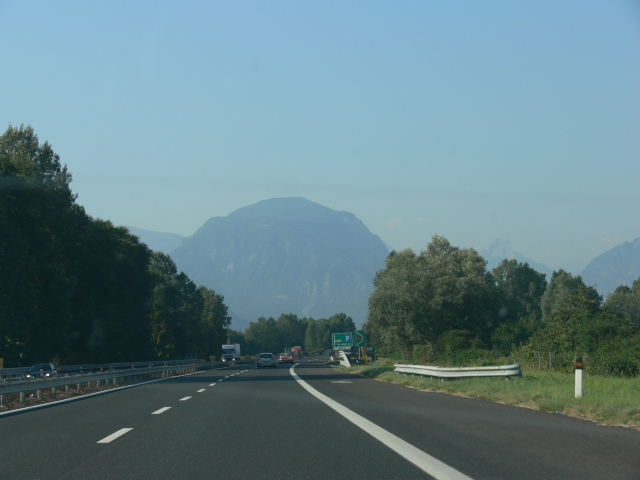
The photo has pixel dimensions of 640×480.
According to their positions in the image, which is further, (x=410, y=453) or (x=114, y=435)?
(x=114, y=435)

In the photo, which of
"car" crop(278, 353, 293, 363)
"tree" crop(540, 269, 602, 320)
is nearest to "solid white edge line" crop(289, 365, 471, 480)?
"car" crop(278, 353, 293, 363)

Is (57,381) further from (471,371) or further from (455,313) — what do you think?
(455,313)

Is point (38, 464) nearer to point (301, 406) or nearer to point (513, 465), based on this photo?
point (513, 465)

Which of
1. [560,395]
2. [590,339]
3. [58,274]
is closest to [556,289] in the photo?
[58,274]

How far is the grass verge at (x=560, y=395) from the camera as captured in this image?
12.1 metres

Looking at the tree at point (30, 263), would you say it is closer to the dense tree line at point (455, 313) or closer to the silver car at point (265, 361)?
the silver car at point (265, 361)

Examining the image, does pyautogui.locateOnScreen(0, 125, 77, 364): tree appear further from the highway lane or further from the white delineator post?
the white delineator post

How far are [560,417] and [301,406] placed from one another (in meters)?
5.83

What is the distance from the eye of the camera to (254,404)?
1669 centimetres

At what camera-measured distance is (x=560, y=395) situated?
1555 centimetres

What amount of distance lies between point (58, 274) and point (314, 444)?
46174 millimetres

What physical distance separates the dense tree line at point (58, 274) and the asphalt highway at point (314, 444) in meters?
33.2

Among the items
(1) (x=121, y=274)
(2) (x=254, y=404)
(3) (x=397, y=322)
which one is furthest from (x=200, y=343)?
(2) (x=254, y=404)

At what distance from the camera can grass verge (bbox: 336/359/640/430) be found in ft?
39.7
